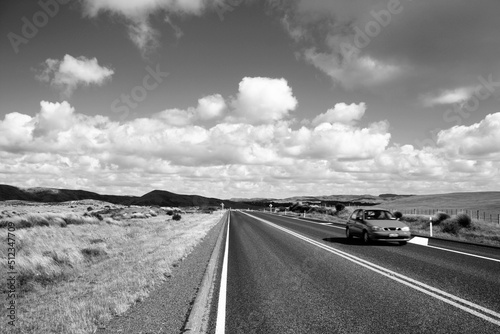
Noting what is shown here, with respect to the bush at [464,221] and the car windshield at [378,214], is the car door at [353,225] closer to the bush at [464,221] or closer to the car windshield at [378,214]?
the car windshield at [378,214]

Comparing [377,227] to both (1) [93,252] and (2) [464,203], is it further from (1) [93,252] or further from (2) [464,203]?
(2) [464,203]

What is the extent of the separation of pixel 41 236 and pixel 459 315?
20.9 metres

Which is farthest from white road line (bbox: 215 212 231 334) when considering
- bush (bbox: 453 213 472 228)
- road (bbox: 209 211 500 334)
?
bush (bbox: 453 213 472 228)

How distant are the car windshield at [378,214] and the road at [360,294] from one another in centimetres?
444

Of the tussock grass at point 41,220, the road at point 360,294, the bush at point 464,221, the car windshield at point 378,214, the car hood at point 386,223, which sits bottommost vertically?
the tussock grass at point 41,220

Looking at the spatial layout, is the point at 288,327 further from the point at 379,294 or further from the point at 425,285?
the point at 425,285

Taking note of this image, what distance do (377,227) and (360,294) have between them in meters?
8.20

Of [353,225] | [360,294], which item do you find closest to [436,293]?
[360,294]

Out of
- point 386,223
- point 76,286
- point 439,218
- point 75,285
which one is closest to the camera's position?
point 76,286

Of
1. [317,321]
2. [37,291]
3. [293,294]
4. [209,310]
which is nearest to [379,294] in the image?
[293,294]

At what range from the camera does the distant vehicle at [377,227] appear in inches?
533

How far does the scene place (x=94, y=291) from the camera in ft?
24.8

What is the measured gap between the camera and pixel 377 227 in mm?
13711

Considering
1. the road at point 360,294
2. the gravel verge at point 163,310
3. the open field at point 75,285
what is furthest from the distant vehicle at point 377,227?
the gravel verge at point 163,310
